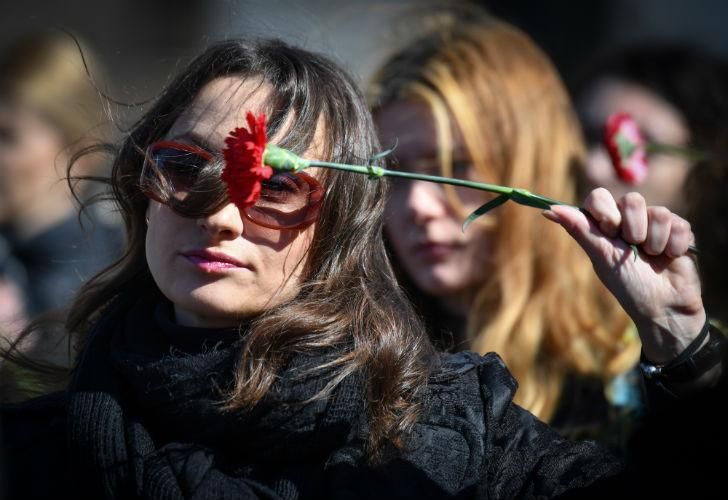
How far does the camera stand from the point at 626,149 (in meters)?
3.09

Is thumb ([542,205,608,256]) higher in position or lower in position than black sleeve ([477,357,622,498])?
higher

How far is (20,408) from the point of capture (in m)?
1.99

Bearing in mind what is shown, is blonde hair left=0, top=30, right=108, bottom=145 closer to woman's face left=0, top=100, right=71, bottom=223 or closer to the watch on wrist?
woman's face left=0, top=100, right=71, bottom=223

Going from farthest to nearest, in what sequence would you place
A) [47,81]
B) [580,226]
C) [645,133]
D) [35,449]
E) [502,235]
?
[47,81], [645,133], [502,235], [35,449], [580,226]

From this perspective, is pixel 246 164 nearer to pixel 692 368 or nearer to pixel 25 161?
pixel 692 368

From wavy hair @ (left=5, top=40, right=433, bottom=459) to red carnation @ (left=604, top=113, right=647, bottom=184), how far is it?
Result: 4.05ft

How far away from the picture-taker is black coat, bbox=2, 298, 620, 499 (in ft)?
5.84

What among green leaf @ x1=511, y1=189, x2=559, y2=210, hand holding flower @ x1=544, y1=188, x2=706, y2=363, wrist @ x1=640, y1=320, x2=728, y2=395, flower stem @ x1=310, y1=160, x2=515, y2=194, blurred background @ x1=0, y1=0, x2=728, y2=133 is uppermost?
flower stem @ x1=310, y1=160, x2=515, y2=194

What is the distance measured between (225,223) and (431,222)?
1.19 meters

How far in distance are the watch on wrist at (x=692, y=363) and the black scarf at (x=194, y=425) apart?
57 centimetres

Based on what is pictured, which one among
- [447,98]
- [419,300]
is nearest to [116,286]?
[419,300]

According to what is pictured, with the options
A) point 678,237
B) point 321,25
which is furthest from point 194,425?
point 321,25

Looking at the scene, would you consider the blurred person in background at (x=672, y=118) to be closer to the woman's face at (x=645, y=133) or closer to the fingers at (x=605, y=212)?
the woman's face at (x=645, y=133)

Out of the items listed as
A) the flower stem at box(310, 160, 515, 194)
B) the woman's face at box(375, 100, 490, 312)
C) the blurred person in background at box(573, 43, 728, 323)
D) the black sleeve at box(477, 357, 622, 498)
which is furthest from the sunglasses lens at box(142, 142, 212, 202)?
the blurred person in background at box(573, 43, 728, 323)
